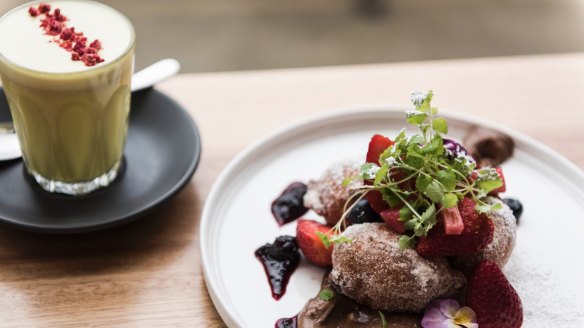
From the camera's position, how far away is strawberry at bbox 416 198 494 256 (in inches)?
46.6

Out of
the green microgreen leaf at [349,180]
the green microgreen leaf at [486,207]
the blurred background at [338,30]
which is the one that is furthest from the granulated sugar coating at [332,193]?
the blurred background at [338,30]

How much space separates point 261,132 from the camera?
1679 mm

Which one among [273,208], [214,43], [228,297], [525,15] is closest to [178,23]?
[214,43]

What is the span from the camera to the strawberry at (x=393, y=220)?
1.22 meters

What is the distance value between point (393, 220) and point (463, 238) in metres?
0.11

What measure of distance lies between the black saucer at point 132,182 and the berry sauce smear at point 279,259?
0.67 feet

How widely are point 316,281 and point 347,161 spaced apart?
0.77ft

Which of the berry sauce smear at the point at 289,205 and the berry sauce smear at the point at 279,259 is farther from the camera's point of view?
the berry sauce smear at the point at 289,205

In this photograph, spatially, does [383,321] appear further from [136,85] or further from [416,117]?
[136,85]

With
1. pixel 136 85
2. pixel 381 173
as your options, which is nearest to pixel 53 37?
pixel 136 85

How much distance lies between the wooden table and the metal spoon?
0.12m

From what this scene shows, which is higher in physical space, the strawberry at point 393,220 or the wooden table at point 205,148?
the strawberry at point 393,220

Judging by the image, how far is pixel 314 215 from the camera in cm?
144

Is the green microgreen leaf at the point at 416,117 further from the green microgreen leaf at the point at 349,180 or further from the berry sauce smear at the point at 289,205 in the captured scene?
the berry sauce smear at the point at 289,205
